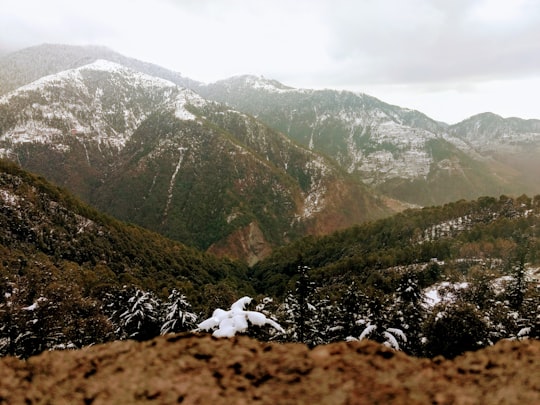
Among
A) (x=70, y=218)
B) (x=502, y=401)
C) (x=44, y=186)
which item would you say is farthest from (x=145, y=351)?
(x=44, y=186)

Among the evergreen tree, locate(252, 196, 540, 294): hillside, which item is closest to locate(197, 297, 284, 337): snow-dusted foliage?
the evergreen tree

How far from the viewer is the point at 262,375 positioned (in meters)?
6.48

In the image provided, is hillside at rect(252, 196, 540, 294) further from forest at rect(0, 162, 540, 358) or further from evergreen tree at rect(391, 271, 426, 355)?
evergreen tree at rect(391, 271, 426, 355)

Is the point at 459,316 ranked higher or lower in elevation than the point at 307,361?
lower

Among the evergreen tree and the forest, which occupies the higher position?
the evergreen tree

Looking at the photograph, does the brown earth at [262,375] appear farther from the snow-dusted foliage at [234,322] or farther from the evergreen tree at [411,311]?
the evergreen tree at [411,311]

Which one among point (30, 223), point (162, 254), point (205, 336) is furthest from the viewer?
point (162, 254)

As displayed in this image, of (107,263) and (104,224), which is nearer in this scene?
(107,263)

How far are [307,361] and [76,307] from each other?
5459 cm

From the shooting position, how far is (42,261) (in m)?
100

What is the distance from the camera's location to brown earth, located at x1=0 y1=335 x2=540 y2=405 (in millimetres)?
5758

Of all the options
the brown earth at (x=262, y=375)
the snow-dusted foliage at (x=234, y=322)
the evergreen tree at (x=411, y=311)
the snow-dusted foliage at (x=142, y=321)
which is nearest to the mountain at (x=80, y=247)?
the snow-dusted foliage at (x=142, y=321)

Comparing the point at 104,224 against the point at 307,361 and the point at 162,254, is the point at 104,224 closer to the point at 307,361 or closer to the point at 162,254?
the point at 162,254

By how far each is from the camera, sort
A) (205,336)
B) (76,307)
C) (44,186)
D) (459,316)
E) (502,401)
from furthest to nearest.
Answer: (44,186), (76,307), (459,316), (205,336), (502,401)
